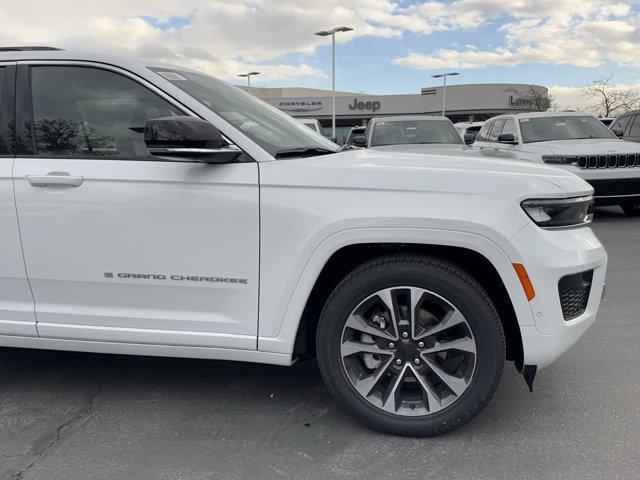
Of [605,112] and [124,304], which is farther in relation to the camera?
[605,112]

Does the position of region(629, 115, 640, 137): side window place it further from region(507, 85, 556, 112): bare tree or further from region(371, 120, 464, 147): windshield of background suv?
region(507, 85, 556, 112): bare tree

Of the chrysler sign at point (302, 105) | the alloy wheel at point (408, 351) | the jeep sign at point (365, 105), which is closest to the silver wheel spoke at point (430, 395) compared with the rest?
the alloy wheel at point (408, 351)

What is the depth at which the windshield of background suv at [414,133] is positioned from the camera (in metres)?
8.72

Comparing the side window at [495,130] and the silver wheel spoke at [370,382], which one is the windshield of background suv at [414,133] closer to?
the side window at [495,130]

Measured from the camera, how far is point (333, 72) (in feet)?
106

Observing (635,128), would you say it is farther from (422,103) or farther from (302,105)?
(422,103)

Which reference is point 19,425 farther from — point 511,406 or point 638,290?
point 638,290

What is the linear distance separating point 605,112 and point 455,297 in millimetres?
33206

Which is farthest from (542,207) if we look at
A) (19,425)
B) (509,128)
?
(509,128)

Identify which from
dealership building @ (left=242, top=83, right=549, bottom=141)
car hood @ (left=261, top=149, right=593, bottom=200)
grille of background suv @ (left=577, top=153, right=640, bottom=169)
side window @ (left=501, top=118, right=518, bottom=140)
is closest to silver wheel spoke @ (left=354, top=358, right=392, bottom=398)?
car hood @ (left=261, top=149, right=593, bottom=200)

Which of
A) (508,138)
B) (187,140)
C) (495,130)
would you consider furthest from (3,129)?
(495,130)

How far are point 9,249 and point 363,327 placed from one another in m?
1.87

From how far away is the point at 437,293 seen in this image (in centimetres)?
260

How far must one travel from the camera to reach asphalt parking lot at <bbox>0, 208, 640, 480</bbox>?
256cm
